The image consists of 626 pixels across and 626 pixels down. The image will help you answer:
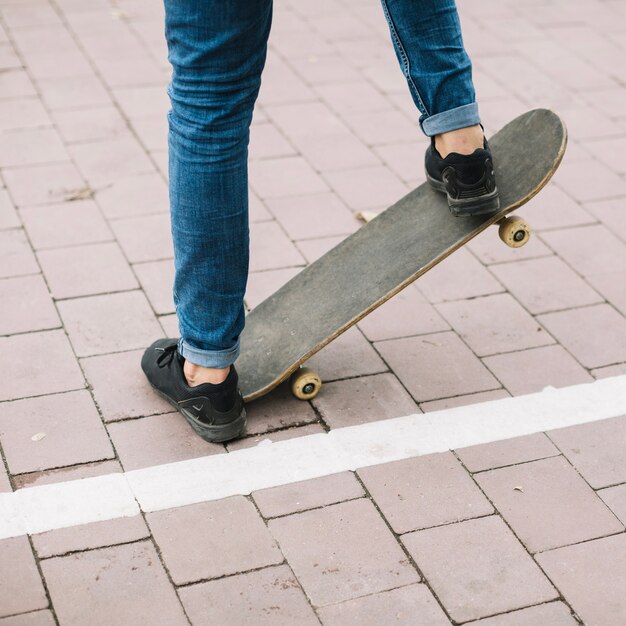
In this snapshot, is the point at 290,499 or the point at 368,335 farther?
the point at 368,335

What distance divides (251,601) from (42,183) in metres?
2.27

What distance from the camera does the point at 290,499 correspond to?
8.32ft

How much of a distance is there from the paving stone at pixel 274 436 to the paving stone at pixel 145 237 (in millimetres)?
994

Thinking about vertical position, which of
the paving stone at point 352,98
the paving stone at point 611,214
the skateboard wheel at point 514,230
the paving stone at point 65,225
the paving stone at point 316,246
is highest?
the skateboard wheel at point 514,230

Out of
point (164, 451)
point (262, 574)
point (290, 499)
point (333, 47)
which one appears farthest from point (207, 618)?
point (333, 47)

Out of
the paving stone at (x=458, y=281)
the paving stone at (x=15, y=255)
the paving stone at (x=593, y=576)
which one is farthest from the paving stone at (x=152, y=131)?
the paving stone at (x=593, y=576)

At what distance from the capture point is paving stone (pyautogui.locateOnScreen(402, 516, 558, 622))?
2256 millimetres

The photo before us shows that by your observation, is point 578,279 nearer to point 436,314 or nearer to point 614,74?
point 436,314

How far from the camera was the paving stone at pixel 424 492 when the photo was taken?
249cm

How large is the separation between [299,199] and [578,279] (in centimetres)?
111

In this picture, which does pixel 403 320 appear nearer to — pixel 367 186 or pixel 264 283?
pixel 264 283

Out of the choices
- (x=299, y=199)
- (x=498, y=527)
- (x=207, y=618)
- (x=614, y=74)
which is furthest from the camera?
(x=614, y=74)

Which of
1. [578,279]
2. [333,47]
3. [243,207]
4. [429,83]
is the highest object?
[429,83]

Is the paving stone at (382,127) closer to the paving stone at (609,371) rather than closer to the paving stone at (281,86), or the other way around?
the paving stone at (281,86)
